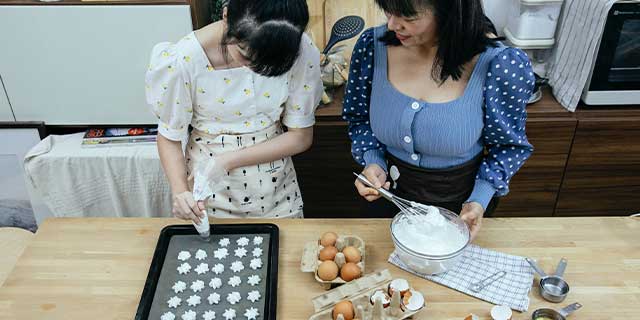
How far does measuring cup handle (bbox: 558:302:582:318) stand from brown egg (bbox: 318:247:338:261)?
538 millimetres

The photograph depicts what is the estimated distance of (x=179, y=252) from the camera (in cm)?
138

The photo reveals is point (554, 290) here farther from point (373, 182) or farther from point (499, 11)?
point (499, 11)

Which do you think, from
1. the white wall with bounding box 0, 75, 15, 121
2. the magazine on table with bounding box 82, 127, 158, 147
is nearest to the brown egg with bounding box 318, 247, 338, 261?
the magazine on table with bounding box 82, 127, 158, 147

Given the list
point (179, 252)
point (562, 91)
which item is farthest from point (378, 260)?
point (562, 91)

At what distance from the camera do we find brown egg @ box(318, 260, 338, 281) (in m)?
1.25

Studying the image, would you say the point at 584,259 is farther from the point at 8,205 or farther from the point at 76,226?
the point at 8,205

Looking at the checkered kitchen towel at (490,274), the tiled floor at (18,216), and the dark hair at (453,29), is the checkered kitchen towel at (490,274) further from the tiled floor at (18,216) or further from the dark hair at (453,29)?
the tiled floor at (18,216)

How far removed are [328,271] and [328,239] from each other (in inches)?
4.5

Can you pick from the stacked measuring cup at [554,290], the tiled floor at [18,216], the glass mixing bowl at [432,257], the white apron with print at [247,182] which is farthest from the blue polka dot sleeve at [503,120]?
→ the tiled floor at [18,216]

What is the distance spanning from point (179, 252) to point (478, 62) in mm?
912

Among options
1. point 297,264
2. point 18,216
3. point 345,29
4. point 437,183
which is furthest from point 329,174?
point 18,216

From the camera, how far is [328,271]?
1.25 meters

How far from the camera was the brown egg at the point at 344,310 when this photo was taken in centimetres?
116

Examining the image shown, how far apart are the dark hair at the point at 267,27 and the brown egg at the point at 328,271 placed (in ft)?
1.63
